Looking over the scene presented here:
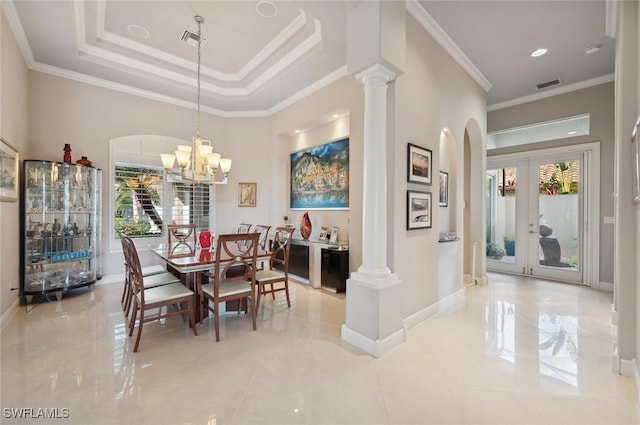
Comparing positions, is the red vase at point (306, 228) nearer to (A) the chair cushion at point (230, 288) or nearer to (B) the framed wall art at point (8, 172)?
(A) the chair cushion at point (230, 288)

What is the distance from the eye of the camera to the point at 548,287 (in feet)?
14.8

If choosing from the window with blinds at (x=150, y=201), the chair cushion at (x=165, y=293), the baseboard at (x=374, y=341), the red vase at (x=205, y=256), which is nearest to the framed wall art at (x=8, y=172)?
the window with blinds at (x=150, y=201)

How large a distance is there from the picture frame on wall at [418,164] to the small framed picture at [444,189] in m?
0.90

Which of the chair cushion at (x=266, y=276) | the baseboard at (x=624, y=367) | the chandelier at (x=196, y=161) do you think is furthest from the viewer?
the chair cushion at (x=266, y=276)

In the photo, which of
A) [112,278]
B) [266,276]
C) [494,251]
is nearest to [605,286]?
[494,251]

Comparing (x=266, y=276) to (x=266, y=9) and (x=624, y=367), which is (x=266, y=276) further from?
(x=624, y=367)

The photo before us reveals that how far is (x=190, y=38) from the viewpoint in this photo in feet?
12.1

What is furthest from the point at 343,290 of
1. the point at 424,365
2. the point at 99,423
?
the point at 99,423

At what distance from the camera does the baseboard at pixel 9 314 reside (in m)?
2.83

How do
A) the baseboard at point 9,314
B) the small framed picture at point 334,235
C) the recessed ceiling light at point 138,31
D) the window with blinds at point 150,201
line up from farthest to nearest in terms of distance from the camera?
1. the window with blinds at point 150,201
2. the small framed picture at point 334,235
3. the recessed ceiling light at point 138,31
4. the baseboard at point 9,314

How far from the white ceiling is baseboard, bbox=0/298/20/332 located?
128 inches

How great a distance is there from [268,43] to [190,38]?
1.06 metres

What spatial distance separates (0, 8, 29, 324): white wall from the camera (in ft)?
9.57

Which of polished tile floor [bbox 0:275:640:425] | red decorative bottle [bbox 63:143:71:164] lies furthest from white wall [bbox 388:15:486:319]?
red decorative bottle [bbox 63:143:71:164]
